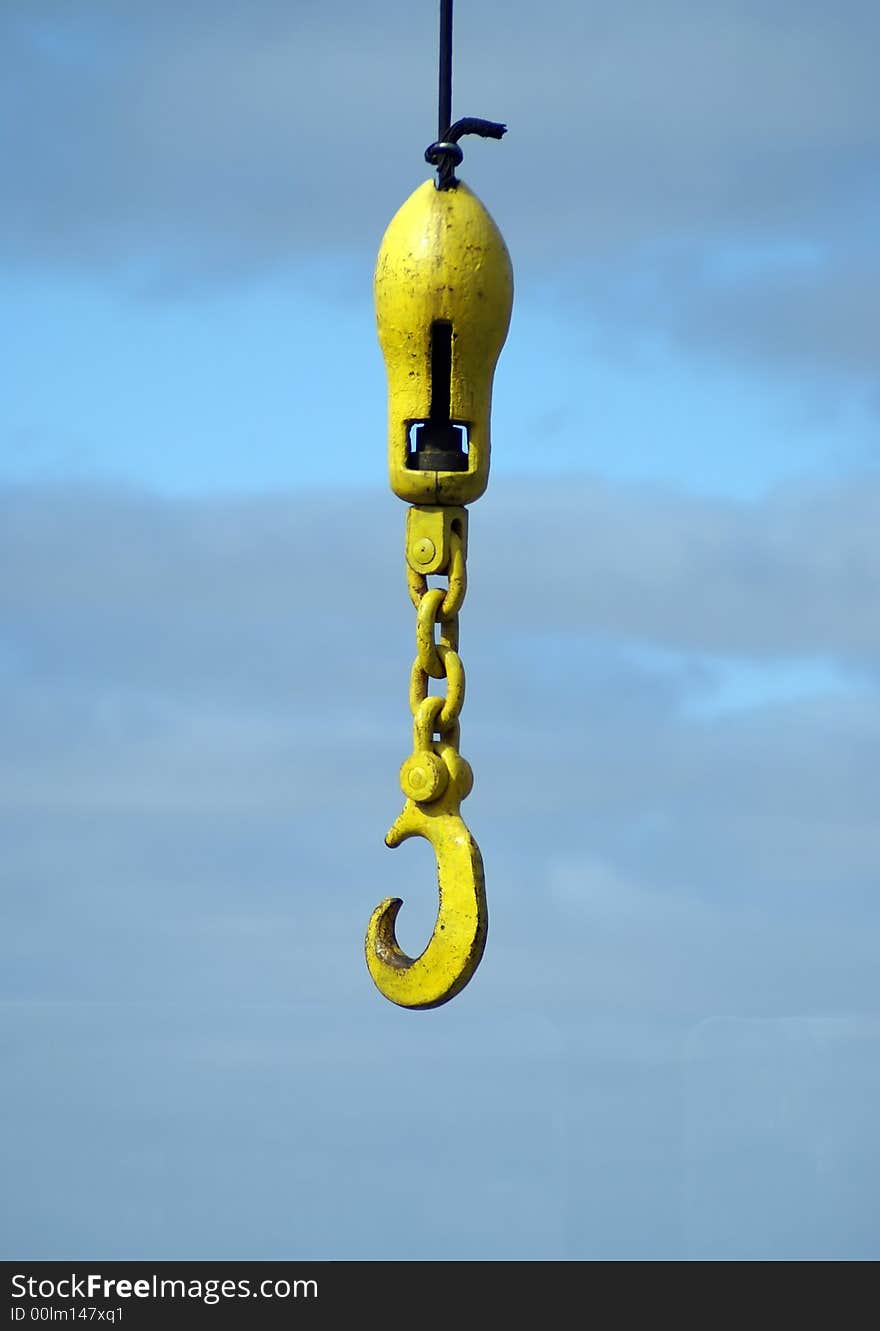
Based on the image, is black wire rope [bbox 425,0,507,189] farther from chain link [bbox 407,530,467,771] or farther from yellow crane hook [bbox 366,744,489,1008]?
yellow crane hook [bbox 366,744,489,1008]

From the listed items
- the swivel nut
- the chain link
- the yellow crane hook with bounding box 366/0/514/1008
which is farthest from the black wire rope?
the swivel nut

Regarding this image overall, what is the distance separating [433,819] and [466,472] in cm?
64

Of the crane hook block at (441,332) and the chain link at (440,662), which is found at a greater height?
the crane hook block at (441,332)

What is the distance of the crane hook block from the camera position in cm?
481

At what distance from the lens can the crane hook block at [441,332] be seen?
4.81m

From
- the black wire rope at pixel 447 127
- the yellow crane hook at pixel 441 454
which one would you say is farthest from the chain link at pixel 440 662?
the black wire rope at pixel 447 127

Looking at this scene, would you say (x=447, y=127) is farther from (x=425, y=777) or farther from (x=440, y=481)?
(x=425, y=777)

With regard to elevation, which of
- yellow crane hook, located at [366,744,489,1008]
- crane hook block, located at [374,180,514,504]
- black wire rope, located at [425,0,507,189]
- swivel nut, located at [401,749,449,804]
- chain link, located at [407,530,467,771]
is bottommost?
yellow crane hook, located at [366,744,489,1008]

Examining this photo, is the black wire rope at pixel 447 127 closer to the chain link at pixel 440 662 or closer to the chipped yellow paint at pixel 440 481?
the chipped yellow paint at pixel 440 481

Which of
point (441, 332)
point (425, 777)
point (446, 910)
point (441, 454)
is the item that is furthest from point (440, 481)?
point (446, 910)

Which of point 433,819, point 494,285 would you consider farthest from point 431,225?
point 433,819

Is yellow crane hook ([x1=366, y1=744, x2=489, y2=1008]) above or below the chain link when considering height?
below

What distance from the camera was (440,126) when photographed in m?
4.85

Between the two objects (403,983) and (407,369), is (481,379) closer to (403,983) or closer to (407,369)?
(407,369)
